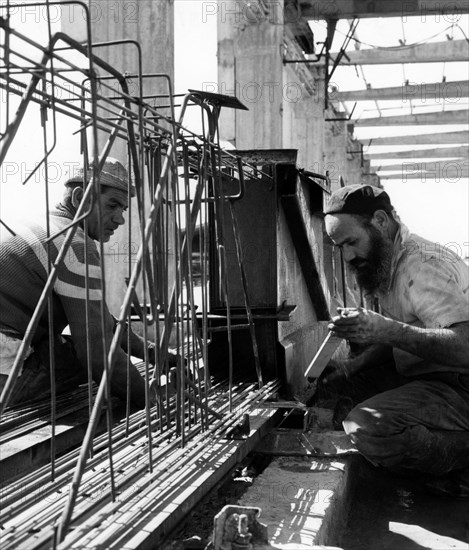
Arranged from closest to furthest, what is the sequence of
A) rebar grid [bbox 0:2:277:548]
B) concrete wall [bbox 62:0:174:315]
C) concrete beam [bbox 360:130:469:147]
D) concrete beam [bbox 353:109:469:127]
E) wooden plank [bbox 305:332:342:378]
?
rebar grid [bbox 0:2:277:548]
wooden plank [bbox 305:332:342:378]
concrete wall [bbox 62:0:174:315]
concrete beam [bbox 353:109:469:127]
concrete beam [bbox 360:130:469:147]

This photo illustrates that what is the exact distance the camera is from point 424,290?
4266mm

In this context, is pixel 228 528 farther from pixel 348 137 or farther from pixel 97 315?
pixel 348 137

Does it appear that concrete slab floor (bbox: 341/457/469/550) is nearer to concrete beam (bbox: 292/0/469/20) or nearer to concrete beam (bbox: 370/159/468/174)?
concrete beam (bbox: 292/0/469/20)

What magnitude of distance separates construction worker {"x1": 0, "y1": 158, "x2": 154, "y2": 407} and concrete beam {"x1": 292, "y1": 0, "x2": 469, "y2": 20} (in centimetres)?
881

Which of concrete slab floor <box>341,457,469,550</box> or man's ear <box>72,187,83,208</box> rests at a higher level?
man's ear <box>72,187,83,208</box>

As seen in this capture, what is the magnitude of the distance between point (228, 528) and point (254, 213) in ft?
9.71

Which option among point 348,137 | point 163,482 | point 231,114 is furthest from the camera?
point 348,137

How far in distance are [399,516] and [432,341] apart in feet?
2.98

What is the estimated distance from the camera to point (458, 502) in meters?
4.13

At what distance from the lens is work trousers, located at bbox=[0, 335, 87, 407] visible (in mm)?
4355

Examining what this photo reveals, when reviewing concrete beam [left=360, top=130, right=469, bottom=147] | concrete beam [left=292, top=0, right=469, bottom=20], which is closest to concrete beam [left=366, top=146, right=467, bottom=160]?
concrete beam [left=360, top=130, right=469, bottom=147]

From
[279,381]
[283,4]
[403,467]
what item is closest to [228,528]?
[403,467]

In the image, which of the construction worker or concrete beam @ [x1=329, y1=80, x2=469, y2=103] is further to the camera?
concrete beam @ [x1=329, y1=80, x2=469, y2=103]

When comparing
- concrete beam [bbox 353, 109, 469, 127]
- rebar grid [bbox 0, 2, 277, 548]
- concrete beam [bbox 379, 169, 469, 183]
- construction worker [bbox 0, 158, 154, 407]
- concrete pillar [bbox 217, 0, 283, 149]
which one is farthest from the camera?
concrete beam [bbox 379, 169, 469, 183]
